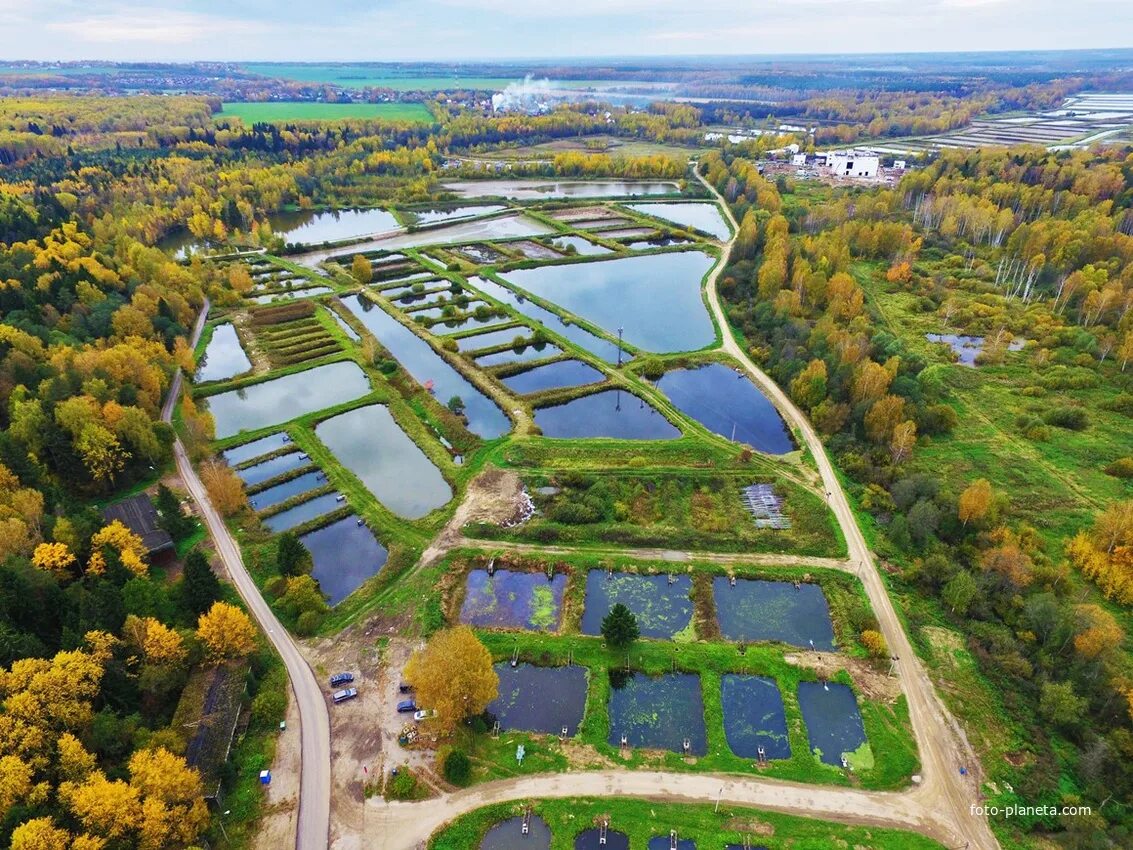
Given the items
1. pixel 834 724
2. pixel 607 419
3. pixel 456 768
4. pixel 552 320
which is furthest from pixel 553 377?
pixel 456 768

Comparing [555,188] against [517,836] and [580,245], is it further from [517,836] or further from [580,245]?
[517,836]

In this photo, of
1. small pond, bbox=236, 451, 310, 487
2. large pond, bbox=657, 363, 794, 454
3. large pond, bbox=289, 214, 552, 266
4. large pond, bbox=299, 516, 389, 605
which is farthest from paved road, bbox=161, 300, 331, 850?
large pond, bbox=289, 214, 552, 266

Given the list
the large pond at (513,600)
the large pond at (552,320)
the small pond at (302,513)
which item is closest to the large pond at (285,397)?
the small pond at (302,513)

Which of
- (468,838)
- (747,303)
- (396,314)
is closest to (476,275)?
(396,314)

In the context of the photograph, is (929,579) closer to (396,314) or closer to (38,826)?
(38,826)

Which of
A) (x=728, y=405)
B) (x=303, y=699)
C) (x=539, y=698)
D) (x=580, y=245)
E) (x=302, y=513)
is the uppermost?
(x=580, y=245)

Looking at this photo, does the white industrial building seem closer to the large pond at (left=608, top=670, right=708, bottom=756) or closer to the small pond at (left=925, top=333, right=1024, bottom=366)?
the small pond at (left=925, top=333, right=1024, bottom=366)
